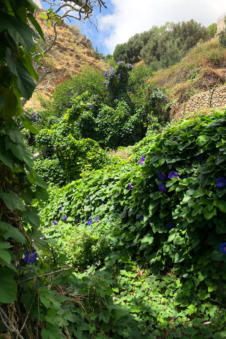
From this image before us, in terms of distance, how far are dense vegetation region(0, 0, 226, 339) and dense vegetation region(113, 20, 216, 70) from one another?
1985 cm

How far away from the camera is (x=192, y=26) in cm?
2361

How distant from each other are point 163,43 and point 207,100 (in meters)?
17.7

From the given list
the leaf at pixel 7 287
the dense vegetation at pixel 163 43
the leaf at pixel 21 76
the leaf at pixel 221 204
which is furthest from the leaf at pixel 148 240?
the dense vegetation at pixel 163 43

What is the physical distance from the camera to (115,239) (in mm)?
2984

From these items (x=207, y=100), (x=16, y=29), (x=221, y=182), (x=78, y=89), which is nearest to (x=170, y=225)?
(x=221, y=182)

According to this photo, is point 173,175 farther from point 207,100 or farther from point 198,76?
point 198,76

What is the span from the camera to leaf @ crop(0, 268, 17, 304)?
81cm

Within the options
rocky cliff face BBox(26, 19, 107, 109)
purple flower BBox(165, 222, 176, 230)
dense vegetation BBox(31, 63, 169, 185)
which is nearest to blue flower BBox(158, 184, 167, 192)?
purple flower BBox(165, 222, 176, 230)

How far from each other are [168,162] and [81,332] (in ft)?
5.33

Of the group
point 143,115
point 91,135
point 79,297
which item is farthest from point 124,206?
point 143,115

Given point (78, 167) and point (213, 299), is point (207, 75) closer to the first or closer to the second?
point (78, 167)

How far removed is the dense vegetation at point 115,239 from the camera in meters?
0.91

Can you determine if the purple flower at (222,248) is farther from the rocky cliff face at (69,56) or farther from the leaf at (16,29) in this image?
the rocky cliff face at (69,56)

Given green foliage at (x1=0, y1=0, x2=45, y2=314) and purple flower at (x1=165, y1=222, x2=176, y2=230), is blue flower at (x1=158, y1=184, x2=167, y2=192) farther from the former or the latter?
green foliage at (x1=0, y1=0, x2=45, y2=314)
